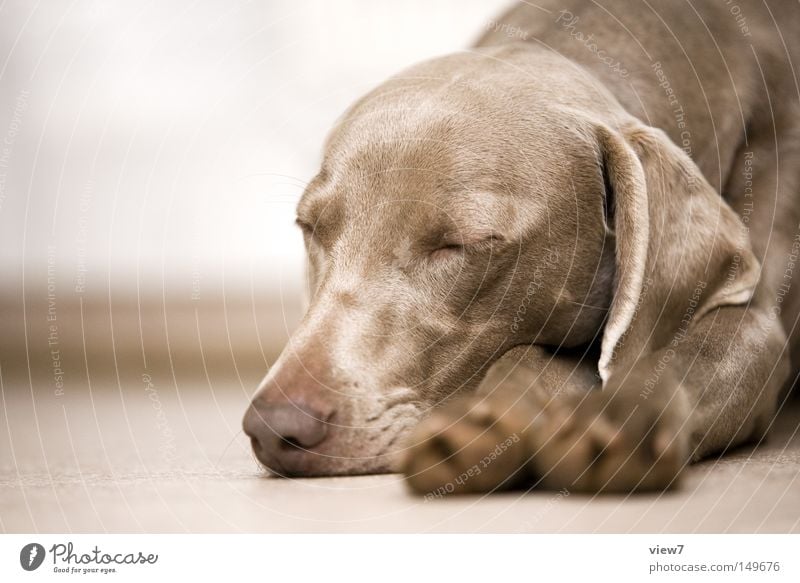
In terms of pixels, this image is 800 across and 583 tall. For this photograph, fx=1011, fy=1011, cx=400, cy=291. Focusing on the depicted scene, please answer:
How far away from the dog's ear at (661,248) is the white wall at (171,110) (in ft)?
1.89

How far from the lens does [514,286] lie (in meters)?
1.89

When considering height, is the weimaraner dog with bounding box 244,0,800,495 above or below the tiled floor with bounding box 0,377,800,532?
above

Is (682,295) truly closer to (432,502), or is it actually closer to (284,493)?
(432,502)

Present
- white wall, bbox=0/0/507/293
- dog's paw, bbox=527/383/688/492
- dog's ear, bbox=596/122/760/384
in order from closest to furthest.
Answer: dog's paw, bbox=527/383/688/492
dog's ear, bbox=596/122/760/384
white wall, bbox=0/0/507/293

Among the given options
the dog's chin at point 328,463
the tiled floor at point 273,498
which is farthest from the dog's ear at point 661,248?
the dog's chin at point 328,463

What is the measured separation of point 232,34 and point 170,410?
0.92 metres

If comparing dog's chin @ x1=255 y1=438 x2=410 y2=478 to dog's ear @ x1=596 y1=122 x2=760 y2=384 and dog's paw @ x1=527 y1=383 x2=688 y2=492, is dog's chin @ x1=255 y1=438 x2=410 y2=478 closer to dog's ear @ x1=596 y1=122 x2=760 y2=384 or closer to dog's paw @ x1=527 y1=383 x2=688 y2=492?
dog's paw @ x1=527 y1=383 x2=688 y2=492

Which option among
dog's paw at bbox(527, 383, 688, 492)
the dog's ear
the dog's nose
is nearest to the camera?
dog's paw at bbox(527, 383, 688, 492)

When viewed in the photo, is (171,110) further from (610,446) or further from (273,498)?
(610,446)

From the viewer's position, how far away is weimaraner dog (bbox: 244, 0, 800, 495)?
1649 mm

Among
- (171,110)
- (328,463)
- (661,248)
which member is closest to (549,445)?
(328,463)

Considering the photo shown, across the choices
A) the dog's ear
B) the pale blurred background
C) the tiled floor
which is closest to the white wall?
the pale blurred background

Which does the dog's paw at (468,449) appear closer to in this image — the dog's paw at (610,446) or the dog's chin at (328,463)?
the dog's paw at (610,446)

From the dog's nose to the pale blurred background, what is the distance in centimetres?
67
